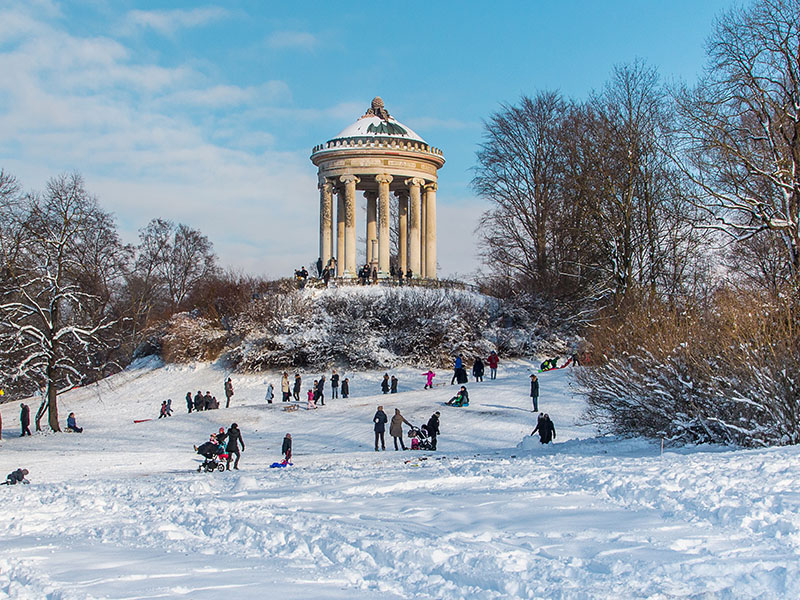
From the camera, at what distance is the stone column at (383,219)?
42562 millimetres

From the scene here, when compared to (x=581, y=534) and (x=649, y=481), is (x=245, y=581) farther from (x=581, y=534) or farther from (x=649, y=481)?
(x=649, y=481)

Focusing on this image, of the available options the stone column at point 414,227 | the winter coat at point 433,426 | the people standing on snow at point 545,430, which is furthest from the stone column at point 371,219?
the people standing on snow at point 545,430

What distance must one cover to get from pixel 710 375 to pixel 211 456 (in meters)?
10.2

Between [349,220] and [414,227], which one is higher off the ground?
[349,220]

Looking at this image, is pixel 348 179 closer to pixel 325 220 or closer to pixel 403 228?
pixel 325 220

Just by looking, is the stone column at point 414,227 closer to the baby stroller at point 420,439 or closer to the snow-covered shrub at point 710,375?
the baby stroller at point 420,439

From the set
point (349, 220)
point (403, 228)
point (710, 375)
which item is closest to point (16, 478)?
point (710, 375)

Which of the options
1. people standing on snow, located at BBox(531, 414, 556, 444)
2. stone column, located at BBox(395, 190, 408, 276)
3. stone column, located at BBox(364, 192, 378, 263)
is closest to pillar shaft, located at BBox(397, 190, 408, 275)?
stone column, located at BBox(395, 190, 408, 276)

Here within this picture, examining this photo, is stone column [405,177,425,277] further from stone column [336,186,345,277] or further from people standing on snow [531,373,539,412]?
people standing on snow [531,373,539,412]

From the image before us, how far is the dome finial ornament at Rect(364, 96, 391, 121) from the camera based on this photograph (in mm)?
46062

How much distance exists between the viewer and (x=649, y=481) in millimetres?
10711

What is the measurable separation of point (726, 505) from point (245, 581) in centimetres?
510

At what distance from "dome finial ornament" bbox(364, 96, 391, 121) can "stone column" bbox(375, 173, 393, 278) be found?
196 inches

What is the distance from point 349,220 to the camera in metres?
42.6
